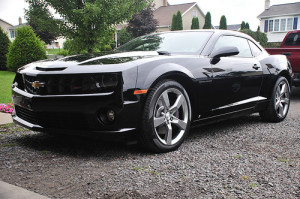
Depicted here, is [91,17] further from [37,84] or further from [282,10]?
[282,10]

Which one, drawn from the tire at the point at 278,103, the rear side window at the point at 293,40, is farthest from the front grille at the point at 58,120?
the rear side window at the point at 293,40

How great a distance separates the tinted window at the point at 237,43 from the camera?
15.7 feet

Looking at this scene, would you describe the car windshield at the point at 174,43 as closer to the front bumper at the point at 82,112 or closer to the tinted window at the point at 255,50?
the tinted window at the point at 255,50

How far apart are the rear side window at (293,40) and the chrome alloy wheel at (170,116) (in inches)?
300

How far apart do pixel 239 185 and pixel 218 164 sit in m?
0.56

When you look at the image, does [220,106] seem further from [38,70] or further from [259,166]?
[38,70]

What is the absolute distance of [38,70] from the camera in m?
3.66

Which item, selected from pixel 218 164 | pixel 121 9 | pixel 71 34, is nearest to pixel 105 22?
pixel 121 9

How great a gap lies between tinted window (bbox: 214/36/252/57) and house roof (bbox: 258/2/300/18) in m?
37.5

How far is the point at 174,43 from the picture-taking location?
464 cm

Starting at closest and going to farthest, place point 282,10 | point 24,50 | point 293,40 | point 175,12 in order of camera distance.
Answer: point 293,40 < point 24,50 < point 282,10 < point 175,12

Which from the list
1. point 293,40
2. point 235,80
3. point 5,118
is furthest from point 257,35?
point 5,118

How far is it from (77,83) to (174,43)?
1.75 m

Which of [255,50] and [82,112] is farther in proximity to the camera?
[255,50]
